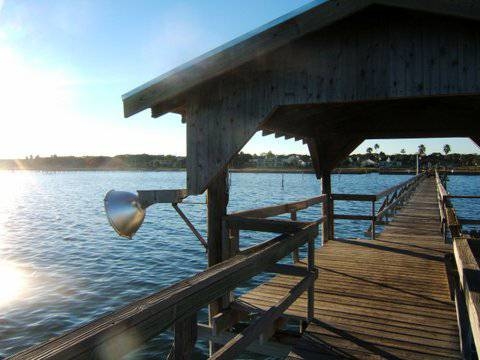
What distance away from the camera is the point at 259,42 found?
585cm

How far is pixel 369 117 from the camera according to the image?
9.48 metres

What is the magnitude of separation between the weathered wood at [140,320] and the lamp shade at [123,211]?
2220mm

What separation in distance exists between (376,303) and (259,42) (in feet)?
14.8

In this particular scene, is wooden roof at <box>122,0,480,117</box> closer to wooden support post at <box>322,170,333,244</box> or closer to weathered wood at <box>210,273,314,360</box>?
weathered wood at <box>210,273,314,360</box>

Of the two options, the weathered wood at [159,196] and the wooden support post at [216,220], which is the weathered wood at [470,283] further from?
the weathered wood at [159,196]

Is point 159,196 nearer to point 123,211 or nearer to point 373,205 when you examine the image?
point 123,211

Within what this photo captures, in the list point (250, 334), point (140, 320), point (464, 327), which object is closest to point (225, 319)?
point (250, 334)

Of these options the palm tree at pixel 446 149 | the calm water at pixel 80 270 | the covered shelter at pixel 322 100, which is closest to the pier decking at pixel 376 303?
the covered shelter at pixel 322 100

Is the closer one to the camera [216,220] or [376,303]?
[216,220]

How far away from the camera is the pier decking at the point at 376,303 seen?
5273 millimetres

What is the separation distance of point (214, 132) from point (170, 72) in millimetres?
1085

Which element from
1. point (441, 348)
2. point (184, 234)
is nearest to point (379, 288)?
point (441, 348)

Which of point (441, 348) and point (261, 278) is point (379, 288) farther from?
point (261, 278)

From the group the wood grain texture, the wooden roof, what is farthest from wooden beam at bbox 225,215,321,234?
the wooden roof
